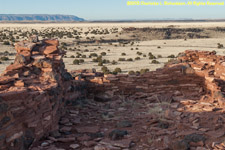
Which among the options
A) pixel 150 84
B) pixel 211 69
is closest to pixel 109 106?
pixel 150 84

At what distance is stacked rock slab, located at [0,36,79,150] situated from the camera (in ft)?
22.1

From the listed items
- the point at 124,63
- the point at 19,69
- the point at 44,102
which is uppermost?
the point at 19,69

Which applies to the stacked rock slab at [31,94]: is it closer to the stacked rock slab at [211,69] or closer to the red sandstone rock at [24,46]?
the red sandstone rock at [24,46]

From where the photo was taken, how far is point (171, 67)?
13.1 meters

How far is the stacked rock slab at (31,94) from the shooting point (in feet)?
22.1

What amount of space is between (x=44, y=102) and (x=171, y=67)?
23.0 feet

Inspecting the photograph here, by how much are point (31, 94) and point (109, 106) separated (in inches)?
176

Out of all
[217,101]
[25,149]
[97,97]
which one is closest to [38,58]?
[97,97]

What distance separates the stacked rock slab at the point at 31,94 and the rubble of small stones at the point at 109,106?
0.02 metres

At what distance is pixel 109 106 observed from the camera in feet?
37.7

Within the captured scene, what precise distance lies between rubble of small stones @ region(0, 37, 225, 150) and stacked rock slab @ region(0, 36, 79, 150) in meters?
0.02

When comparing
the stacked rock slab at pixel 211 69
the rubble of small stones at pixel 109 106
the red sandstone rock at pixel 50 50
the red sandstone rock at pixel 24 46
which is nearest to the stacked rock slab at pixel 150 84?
the rubble of small stones at pixel 109 106

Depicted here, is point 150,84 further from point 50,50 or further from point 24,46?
point 24,46

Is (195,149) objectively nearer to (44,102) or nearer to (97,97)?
(44,102)
